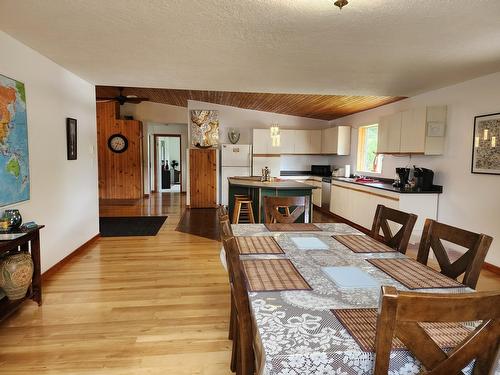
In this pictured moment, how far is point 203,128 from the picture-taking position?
7738 mm

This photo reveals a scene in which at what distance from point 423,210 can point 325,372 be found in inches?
170

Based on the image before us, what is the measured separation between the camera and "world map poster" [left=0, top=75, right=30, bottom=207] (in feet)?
8.46

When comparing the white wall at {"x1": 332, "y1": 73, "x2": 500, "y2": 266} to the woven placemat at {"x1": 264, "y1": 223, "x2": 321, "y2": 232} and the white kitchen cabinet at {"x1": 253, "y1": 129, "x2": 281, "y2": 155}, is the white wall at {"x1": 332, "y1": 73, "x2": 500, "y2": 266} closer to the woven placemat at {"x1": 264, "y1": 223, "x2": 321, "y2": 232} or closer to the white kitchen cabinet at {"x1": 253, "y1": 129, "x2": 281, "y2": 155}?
the woven placemat at {"x1": 264, "y1": 223, "x2": 321, "y2": 232}

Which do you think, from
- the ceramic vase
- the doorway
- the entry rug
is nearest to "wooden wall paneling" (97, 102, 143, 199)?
the doorway

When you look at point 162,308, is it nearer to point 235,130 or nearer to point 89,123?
point 89,123

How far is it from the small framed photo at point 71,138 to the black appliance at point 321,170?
5.56 metres

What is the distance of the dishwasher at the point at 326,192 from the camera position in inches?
274

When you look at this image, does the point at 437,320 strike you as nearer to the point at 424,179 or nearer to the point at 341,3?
the point at 341,3

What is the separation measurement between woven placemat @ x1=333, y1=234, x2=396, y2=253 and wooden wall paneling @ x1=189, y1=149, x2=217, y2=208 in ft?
19.2

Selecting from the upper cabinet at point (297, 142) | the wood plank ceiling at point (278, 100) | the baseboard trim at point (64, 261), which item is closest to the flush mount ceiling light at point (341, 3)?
the baseboard trim at point (64, 261)

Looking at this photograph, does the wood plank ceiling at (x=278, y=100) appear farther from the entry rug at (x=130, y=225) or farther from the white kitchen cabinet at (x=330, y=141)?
the entry rug at (x=130, y=225)

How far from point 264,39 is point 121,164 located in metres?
7.41

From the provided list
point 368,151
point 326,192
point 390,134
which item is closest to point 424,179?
point 390,134

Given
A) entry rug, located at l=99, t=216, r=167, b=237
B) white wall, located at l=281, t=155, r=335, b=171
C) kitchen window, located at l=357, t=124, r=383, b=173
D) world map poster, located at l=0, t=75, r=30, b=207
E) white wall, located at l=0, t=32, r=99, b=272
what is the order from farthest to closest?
white wall, located at l=281, t=155, r=335, b=171
kitchen window, located at l=357, t=124, r=383, b=173
entry rug, located at l=99, t=216, r=167, b=237
white wall, located at l=0, t=32, r=99, b=272
world map poster, located at l=0, t=75, r=30, b=207
